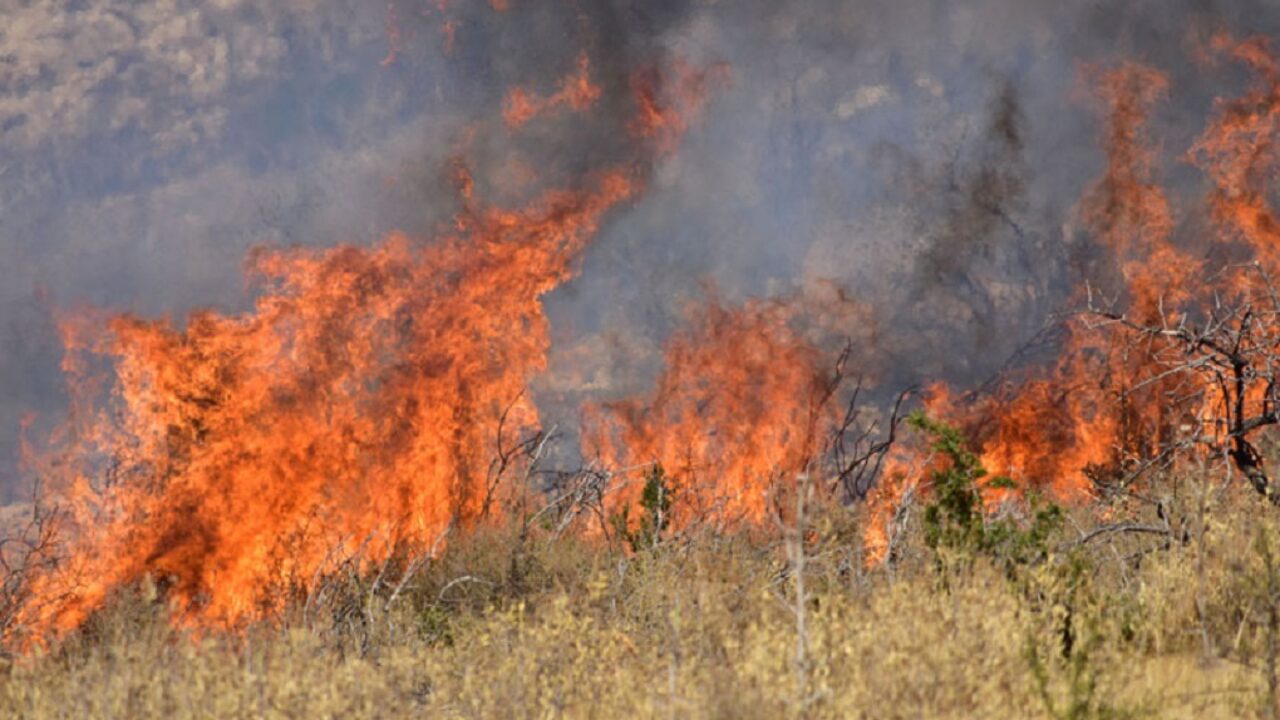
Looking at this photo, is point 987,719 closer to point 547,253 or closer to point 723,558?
point 723,558

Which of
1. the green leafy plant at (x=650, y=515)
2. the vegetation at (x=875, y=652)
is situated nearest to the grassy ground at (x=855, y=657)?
the vegetation at (x=875, y=652)

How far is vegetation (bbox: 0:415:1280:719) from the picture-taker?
5.62 m

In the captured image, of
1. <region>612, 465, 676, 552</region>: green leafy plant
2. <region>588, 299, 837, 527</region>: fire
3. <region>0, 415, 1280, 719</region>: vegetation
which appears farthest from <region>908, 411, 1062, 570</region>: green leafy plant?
<region>588, 299, 837, 527</region>: fire

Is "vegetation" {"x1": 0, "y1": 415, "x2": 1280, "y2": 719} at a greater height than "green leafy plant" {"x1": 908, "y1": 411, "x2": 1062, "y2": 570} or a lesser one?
lesser

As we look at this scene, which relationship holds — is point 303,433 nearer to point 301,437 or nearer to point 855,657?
point 301,437

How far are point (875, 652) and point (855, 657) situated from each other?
0.22 m

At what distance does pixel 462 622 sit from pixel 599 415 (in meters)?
10.8

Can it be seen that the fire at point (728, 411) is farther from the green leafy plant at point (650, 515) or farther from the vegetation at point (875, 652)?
the vegetation at point (875, 652)

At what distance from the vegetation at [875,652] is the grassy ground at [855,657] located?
0.07ft

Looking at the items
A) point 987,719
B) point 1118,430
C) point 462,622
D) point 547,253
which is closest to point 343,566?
point 462,622

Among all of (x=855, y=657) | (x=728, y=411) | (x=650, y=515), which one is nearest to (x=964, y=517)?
(x=855, y=657)

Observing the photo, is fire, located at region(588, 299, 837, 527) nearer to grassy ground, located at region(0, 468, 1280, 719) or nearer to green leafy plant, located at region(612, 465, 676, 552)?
green leafy plant, located at region(612, 465, 676, 552)

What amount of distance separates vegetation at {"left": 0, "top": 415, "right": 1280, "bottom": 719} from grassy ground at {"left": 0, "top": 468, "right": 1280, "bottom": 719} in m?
0.02

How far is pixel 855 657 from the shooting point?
20.1 feet
